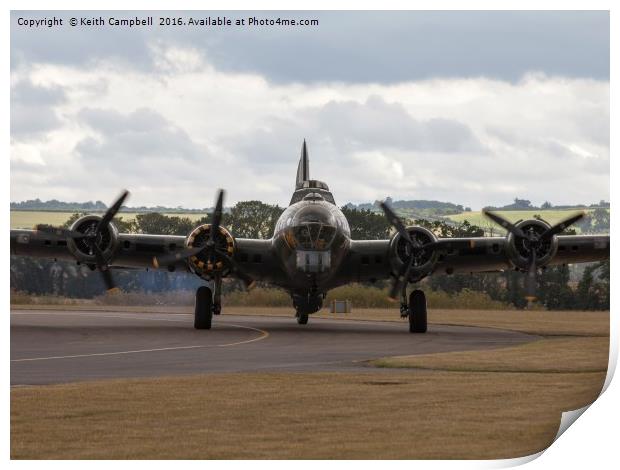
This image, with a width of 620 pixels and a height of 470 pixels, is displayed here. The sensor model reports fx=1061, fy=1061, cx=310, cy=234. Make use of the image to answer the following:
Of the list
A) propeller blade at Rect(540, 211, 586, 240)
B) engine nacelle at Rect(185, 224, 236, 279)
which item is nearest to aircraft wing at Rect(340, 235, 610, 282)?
propeller blade at Rect(540, 211, 586, 240)

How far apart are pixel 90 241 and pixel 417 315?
568 inches

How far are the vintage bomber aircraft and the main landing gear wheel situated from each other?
0.09ft

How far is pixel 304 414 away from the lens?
17469 millimetres

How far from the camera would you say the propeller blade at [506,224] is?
4156cm

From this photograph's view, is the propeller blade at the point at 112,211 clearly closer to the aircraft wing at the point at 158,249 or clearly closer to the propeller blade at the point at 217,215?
the aircraft wing at the point at 158,249

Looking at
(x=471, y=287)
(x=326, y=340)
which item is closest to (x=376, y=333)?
(x=326, y=340)

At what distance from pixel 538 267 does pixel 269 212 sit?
2515 centimetres

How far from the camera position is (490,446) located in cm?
1470

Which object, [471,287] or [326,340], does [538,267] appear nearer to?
[326,340]

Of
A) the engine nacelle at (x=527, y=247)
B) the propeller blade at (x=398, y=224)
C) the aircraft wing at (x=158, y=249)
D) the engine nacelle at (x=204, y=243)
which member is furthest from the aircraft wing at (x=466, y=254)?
the engine nacelle at (x=204, y=243)

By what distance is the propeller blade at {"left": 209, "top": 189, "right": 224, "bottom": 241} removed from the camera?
43.8 metres

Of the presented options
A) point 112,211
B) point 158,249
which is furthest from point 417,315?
point 112,211

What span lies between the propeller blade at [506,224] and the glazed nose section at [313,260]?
692 centimetres

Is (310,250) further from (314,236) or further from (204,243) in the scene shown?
(204,243)
